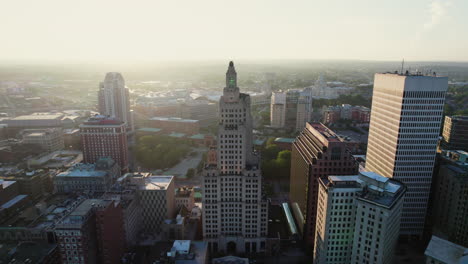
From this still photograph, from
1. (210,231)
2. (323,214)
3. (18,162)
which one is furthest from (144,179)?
(18,162)

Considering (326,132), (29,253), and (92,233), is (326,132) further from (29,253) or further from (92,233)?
(29,253)

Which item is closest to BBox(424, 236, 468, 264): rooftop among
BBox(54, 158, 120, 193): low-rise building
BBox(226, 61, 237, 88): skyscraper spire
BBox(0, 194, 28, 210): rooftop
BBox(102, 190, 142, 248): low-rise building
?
BBox(226, 61, 237, 88): skyscraper spire

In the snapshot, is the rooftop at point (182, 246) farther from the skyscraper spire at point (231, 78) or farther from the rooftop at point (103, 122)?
the rooftop at point (103, 122)

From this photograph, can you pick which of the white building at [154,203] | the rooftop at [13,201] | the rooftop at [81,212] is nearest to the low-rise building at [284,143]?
the white building at [154,203]

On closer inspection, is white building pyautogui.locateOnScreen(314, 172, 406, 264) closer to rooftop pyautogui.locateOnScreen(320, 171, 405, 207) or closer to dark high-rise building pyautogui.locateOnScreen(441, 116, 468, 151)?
rooftop pyautogui.locateOnScreen(320, 171, 405, 207)

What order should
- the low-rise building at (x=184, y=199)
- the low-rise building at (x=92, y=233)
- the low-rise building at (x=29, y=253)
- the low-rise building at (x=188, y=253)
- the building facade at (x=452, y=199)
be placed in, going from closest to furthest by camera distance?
the low-rise building at (x=92, y=233) → the low-rise building at (x=29, y=253) → the low-rise building at (x=188, y=253) → the building facade at (x=452, y=199) → the low-rise building at (x=184, y=199)

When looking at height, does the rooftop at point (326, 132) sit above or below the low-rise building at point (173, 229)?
above
